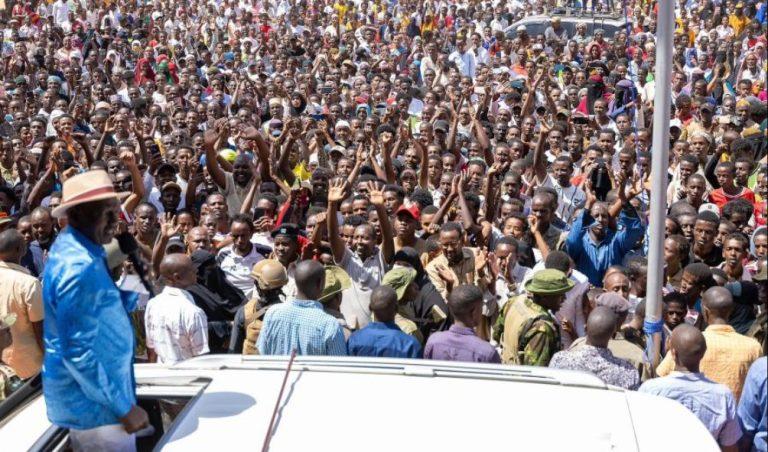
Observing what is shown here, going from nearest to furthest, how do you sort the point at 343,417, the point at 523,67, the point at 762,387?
the point at 343,417 < the point at 762,387 < the point at 523,67

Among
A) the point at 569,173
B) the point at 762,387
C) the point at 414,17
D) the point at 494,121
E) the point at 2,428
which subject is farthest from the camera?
the point at 414,17

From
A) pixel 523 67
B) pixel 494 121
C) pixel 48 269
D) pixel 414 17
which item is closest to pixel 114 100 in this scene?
pixel 494 121

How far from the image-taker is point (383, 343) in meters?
5.64

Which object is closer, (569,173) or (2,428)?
(2,428)

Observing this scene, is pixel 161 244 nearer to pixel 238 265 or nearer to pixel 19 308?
pixel 238 265

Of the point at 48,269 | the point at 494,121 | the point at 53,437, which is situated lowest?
the point at 494,121

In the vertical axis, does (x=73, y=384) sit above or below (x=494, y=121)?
above

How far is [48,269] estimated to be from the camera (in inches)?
139

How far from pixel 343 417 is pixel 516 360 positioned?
290cm

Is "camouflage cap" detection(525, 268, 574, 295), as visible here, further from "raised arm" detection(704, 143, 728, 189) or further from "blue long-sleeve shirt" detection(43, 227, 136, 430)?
"raised arm" detection(704, 143, 728, 189)

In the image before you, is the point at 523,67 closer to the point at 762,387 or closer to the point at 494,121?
the point at 494,121

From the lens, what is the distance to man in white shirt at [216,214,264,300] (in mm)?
7848

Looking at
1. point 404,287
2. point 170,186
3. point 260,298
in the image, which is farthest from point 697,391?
point 170,186

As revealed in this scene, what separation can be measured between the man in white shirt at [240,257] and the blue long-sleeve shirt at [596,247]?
2.56 m
